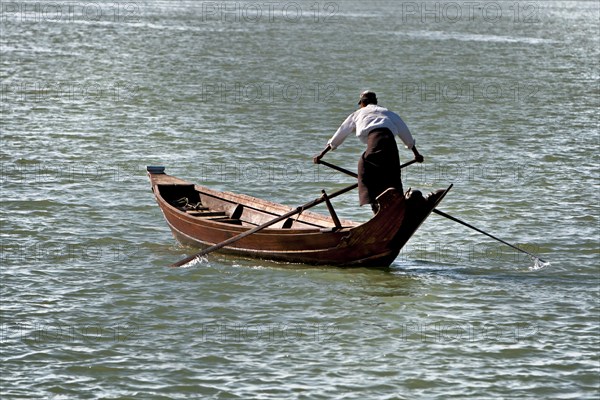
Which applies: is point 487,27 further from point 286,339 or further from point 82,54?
point 286,339

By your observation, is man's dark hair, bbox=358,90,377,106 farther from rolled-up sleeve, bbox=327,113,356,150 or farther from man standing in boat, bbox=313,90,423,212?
rolled-up sleeve, bbox=327,113,356,150

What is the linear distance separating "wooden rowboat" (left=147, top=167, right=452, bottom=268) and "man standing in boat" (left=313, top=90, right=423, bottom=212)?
1.45ft

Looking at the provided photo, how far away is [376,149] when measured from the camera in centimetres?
1544

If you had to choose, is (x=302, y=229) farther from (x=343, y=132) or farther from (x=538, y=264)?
(x=538, y=264)

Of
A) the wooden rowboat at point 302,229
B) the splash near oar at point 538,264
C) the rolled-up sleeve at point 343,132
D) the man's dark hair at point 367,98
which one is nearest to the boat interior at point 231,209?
the wooden rowboat at point 302,229

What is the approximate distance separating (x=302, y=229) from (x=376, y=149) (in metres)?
1.44

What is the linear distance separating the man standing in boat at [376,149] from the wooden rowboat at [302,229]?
0.44 meters

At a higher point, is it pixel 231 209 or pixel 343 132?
pixel 343 132

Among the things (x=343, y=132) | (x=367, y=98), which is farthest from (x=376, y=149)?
(x=367, y=98)

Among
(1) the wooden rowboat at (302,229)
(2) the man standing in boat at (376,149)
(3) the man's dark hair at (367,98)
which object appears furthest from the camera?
(3) the man's dark hair at (367,98)

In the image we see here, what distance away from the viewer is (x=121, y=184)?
2177 cm

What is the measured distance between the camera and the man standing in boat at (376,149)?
1545 cm

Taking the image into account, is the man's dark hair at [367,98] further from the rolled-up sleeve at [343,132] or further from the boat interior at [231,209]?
the boat interior at [231,209]

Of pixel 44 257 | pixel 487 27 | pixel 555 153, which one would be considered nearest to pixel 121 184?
pixel 44 257
